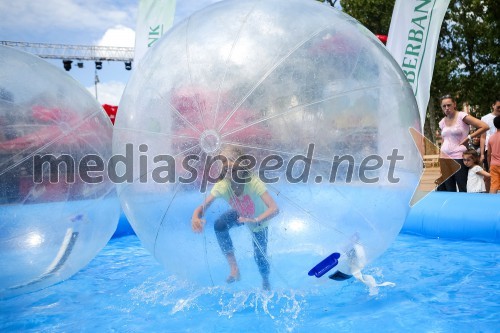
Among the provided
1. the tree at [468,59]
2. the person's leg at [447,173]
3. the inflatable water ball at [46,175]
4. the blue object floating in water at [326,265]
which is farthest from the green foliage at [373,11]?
the blue object floating in water at [326,265]

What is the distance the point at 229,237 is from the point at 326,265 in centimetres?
60

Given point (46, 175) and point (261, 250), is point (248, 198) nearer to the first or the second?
point (261, 250)

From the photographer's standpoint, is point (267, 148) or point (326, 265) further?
point (326, 265)

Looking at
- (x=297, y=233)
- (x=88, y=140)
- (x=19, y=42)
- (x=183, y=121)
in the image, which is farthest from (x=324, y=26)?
(x=19, y=42)

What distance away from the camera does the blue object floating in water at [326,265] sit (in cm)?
272

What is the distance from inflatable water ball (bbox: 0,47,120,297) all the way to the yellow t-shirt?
132 cm

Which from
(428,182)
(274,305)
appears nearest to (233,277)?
(274,305)

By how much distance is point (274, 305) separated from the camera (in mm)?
3199

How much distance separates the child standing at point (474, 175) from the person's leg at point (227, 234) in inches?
203

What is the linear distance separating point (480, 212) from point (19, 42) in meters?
29.5

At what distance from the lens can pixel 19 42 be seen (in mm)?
28406

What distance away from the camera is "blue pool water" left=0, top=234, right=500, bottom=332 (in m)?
2.99

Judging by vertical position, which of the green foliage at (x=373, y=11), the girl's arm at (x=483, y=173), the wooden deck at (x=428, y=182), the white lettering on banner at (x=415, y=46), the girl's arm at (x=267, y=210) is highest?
the green foliage at (x=373, y=11)

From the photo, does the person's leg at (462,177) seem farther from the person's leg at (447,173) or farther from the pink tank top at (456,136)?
the pink tank top at (456,136)
